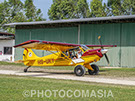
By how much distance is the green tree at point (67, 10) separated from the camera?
64000mm

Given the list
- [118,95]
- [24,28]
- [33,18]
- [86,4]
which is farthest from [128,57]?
[33,18]

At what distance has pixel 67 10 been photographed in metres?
64.3

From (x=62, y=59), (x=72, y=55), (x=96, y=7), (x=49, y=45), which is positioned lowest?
(x=62, y=59)

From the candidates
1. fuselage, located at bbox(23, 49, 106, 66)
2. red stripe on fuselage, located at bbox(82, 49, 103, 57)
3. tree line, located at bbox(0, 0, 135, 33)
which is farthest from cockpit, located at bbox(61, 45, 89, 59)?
tree line, located at bbox(0, 0, 135, 33)

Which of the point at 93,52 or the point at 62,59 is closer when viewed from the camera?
the point at 93,52

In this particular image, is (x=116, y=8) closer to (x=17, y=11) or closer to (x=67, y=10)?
(x=67, y=10)

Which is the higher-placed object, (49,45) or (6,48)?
(49,45)

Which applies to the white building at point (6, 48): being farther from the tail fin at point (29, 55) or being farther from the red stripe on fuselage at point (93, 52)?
the red stripe on fuselage at point (93, 52)

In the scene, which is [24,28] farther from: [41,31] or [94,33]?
[94,33]

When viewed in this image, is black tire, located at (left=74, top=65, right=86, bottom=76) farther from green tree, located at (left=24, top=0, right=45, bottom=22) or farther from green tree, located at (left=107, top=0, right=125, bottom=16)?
green tree, located at (left=24, top=0, right=45, bottom=22)

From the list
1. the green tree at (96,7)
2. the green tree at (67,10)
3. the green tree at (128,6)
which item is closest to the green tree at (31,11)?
the green tree at (67,10)

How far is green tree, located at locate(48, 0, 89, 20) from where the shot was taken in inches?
2520

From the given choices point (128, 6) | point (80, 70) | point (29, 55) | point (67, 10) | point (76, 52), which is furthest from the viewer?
point (67, 10)

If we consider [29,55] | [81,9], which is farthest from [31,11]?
[29,55]
